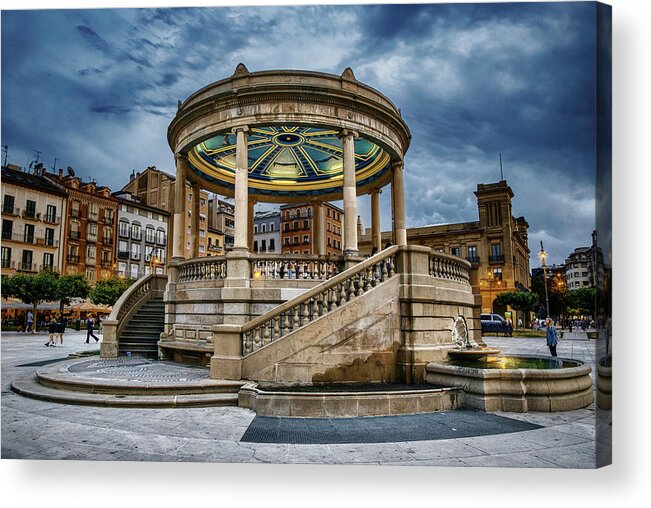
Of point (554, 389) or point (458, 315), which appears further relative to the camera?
point (458, 315)

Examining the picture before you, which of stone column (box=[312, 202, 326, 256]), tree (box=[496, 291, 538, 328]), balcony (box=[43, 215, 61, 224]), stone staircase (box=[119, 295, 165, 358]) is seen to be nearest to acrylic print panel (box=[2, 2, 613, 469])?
balcony (box=[43, 215, 61, 224])

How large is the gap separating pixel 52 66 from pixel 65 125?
1.05 metres

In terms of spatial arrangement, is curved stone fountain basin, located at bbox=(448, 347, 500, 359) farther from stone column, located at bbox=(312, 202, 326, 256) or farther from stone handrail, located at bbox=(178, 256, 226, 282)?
stone column, located at bbox=(312, 202, 326, 256)

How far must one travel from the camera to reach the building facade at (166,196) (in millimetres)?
18250

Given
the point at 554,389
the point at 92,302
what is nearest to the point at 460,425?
the point at 554,389

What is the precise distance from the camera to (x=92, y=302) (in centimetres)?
3409

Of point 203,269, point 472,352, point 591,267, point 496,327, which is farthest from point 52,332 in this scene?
point 496,327

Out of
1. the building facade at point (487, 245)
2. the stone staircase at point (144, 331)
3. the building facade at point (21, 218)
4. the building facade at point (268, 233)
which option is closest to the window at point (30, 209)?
the building facade at point (21, 218)

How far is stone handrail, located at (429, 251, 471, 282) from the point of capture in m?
11.6

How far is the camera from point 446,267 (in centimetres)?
1230

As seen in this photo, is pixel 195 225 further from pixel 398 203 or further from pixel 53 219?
pixel 398 203

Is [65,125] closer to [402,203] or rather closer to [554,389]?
[554,389]

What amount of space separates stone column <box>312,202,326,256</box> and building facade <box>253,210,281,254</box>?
62.7 m

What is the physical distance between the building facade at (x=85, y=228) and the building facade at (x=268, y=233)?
189 ft
